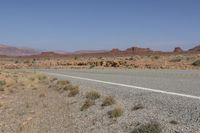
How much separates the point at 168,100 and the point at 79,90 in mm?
7241

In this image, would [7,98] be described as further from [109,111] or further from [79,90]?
[109,111]

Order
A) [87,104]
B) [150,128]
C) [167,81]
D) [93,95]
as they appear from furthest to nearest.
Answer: [167,81] → [93,95] → [87,104] → [150,128]

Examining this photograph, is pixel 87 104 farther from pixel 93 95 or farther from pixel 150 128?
pixel 150 128

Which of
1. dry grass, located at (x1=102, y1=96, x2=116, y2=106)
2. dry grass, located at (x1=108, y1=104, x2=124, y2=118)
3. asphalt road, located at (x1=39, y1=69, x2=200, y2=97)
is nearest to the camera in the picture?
dry grass, located at (x1=108, y1=104, x2=124, y2=118)

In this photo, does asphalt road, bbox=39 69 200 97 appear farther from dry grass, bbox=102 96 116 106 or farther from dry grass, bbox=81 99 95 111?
dry grass, bbox=81 99 95 111

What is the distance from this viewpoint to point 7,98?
21.5 metres

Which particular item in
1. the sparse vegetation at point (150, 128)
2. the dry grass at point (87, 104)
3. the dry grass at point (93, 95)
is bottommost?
the dry grass at point (87, 104)

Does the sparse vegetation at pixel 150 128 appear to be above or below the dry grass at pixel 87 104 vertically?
above

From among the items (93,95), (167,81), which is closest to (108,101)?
(93,95)

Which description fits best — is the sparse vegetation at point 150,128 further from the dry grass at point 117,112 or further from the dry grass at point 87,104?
the dry grass at point 87,104

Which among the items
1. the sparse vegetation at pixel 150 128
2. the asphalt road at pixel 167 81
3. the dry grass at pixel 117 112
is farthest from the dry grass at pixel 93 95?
the sparse vegetation at pixel 150 128

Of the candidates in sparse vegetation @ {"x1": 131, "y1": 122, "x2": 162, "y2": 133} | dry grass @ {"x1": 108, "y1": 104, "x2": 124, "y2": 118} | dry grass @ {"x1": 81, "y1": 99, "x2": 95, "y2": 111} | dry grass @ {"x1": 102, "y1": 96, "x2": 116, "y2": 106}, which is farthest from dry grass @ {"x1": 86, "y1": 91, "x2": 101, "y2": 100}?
sparse vegetation @ {"x1": 131, "y1": 122, "x2": 162, "y2": 133}

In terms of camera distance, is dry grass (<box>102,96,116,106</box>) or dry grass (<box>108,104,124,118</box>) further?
dry grass (<box>102,96,116,106</box>)

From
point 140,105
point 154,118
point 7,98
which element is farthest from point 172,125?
point 7,98
